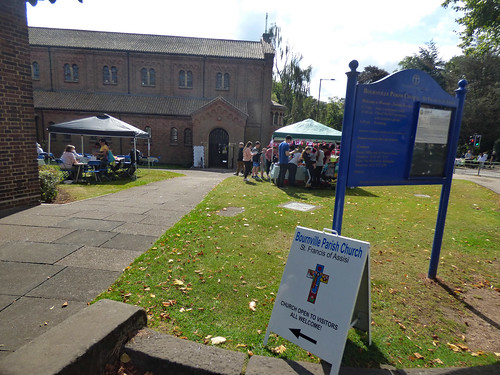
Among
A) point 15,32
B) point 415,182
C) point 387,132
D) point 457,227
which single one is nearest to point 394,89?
point 387,132

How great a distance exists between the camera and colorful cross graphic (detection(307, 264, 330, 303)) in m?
2.60

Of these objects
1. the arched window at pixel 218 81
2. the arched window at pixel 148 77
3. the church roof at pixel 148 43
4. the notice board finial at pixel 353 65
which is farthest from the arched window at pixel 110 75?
the notice board finial at pixel 353 65

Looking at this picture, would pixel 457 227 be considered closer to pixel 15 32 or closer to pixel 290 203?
pixel 290 203

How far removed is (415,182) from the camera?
3.84 m

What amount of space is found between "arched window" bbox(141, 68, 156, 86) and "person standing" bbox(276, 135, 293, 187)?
959 inches

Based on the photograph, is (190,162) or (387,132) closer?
(387,132)

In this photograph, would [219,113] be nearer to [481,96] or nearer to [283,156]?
[283,156]

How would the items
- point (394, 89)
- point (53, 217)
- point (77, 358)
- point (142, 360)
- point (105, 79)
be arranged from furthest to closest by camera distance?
point (105, 79), point (53, 217), point (394, 89), point (142, 360), point (77, 358)

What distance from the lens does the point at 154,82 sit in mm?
31250

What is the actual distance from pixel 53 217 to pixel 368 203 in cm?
845

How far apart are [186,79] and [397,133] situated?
31.0 m

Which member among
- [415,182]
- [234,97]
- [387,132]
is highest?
[234,97]

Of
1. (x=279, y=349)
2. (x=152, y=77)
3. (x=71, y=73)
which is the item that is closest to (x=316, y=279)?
(x=279, y=349)

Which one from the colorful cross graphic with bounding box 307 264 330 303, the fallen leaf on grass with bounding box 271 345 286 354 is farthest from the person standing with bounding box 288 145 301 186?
the fallen leaf on grass with bounding box 271 345 286 354
